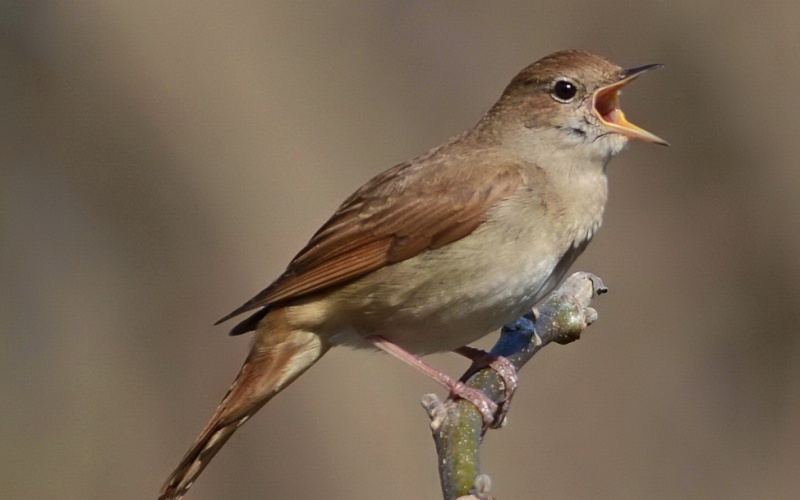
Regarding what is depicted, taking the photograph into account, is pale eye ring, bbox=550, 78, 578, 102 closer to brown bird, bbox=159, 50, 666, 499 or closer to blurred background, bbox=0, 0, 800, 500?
brown bird, bbox=159, 50, 666, 499

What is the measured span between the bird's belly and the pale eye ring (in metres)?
0.60

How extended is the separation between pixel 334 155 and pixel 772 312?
291 cm

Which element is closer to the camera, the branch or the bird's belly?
the branch

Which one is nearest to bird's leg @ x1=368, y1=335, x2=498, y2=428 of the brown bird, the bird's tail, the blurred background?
the brown bird

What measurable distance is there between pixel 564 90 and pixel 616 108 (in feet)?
0.69

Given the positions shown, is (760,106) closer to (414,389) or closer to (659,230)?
Result: (659,230)

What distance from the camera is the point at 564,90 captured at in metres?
3.89

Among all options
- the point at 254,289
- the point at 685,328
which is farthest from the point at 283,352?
the point at 685,328

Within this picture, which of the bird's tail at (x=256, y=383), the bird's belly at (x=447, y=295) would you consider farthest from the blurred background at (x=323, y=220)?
the bird's belly at (x=447, y=295)

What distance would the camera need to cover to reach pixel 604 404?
6969 millimetres

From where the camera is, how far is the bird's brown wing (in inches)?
147

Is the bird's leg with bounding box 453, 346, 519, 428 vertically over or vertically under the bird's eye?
under

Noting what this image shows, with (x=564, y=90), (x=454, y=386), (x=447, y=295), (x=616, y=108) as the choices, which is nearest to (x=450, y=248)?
(x=447, y=295)

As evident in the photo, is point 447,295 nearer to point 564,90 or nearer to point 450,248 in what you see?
point 450,248
